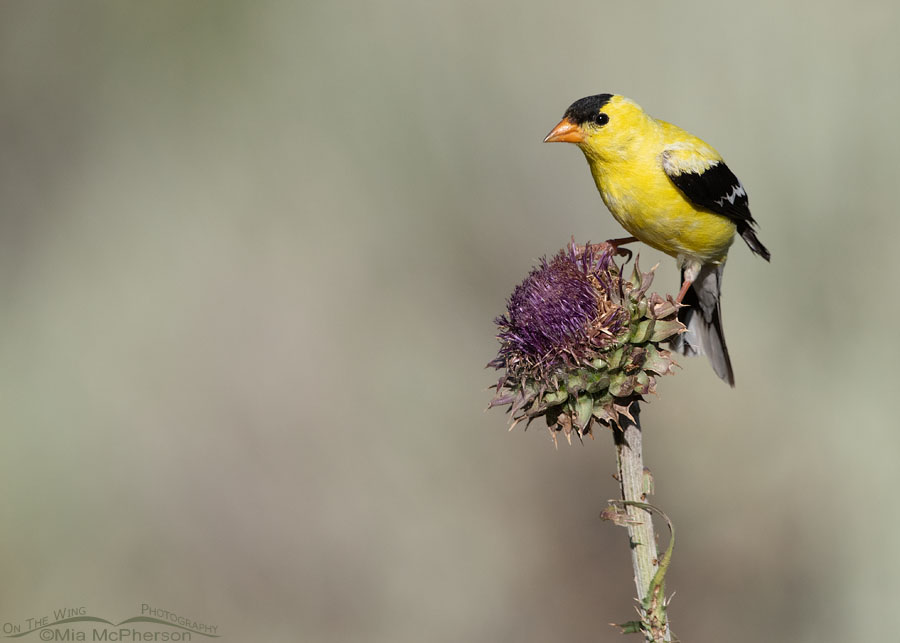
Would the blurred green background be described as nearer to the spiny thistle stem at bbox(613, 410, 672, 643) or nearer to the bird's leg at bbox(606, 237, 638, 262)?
the bird's leg at bbox(606, 237, 638, 262)

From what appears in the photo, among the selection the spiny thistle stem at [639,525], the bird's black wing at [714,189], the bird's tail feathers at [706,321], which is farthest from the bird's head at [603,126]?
the spiny thistle stem at [639,525]

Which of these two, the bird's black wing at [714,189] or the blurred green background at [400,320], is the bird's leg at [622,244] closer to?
the bird's black wing at [714,189]

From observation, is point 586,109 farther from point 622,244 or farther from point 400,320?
point 400,320

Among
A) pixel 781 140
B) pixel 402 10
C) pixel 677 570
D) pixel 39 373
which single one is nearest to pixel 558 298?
pixel 677 570

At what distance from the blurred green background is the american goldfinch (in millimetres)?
2848

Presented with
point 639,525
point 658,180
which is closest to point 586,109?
point 658,180

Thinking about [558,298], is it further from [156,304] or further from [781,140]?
[156,304]

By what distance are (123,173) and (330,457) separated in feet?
12.5

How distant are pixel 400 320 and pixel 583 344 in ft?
13.7

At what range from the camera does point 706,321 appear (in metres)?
4.35

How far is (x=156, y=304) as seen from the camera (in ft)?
25.4

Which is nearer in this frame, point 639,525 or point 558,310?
point 639,525

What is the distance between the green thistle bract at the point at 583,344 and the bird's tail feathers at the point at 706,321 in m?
0.97

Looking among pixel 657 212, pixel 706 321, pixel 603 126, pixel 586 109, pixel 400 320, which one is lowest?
pixel 706 321
